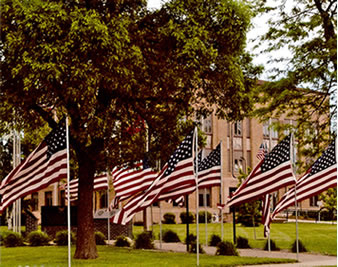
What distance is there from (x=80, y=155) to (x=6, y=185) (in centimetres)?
472

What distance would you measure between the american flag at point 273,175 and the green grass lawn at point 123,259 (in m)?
2.02

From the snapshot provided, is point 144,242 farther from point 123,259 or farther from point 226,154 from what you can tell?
point 226,154

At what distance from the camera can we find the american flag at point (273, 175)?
17250mm

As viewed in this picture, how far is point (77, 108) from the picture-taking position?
17672 millimetres

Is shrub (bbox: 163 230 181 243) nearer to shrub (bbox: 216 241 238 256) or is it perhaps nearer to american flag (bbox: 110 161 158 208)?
american flag (bbox: 110 161 158 208)

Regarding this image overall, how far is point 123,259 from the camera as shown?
18516mm

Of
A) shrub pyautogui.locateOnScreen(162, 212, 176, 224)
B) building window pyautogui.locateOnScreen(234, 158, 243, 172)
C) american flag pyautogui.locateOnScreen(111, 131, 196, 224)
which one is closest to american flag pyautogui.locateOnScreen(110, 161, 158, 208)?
american flag pyautogui.locateOnScreen(111, 131, 196, 224)

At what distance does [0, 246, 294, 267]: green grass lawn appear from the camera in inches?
667

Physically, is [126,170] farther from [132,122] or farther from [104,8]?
[104,8]

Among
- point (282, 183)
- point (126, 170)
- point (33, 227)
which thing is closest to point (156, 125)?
point (126, 170)

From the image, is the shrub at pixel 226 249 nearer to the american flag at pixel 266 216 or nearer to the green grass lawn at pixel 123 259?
the green grass lawn at pixel 123 259

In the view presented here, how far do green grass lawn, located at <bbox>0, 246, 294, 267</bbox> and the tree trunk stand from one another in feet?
1.53

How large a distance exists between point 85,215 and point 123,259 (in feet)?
6.14

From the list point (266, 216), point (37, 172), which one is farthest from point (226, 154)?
point (37, 172)
